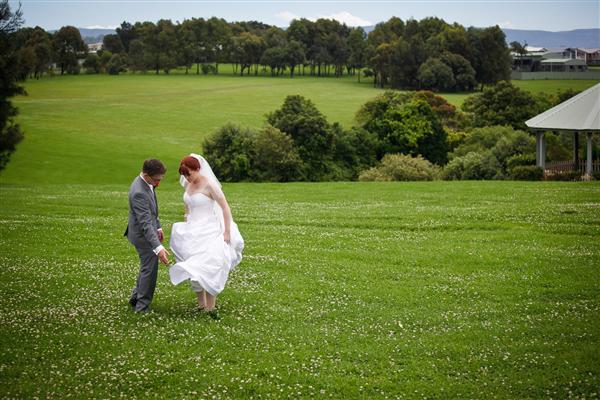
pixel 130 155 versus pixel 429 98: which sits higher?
pixel 429 98

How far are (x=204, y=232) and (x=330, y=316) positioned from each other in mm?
3401

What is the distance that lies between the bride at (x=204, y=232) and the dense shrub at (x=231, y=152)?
58753 millimetres

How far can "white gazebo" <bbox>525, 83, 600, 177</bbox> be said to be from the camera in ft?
163

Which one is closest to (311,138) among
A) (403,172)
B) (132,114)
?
(403,172)

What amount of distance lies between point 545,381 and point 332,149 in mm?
73329

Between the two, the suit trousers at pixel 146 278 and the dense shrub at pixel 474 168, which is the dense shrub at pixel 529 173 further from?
the suit trousers at pixel 146 278

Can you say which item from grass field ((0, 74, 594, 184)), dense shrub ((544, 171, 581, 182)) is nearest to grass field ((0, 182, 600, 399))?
dense shrub ((544, 171, 581, 182))

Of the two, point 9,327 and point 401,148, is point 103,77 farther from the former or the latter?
point 9,327

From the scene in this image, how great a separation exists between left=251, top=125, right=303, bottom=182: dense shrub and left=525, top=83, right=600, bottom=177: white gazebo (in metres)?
29.7

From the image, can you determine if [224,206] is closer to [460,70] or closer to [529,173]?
[529,173]

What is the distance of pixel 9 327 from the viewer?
12.9 metres

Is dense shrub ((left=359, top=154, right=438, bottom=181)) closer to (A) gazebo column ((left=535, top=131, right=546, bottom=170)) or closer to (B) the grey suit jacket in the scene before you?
(A) gazebo column ((left=535, top=131, right=546, bottom=170))

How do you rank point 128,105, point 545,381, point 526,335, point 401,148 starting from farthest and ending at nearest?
point 128,105
point 401,148
point 526,335
point 545,381

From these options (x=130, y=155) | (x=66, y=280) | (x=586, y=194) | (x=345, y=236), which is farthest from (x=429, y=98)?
(x=66, y=280)
